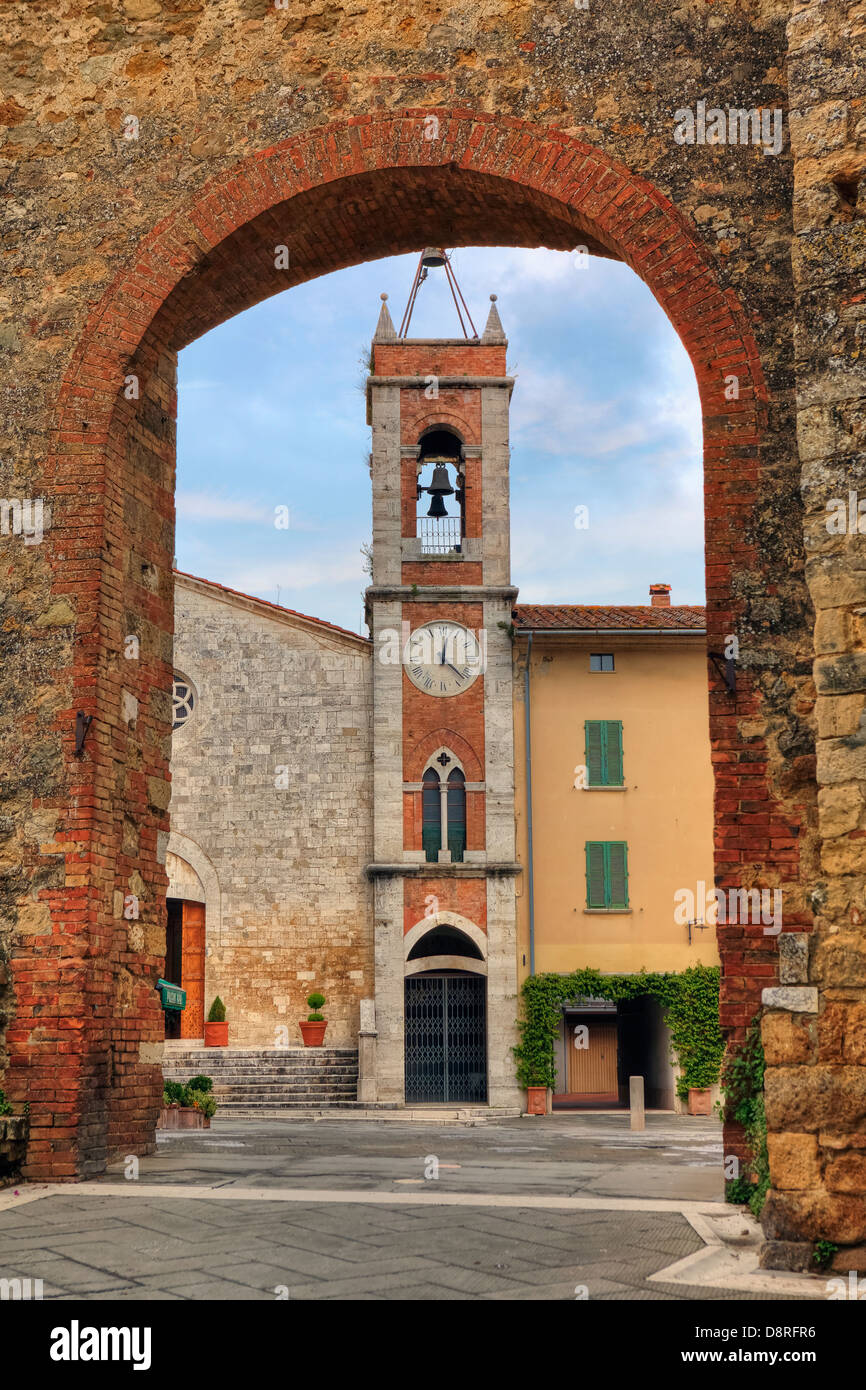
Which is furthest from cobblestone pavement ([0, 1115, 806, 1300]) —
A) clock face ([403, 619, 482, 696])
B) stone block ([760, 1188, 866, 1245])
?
clock face ([403, 619, 482, 696])

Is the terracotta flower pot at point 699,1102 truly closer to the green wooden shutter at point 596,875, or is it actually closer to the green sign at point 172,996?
the green wooden shutter at point 596,875

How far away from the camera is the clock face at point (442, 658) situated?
22.8m

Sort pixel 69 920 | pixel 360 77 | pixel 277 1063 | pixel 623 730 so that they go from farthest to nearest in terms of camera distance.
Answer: pixel 623 730
pixel 277 1063
pixel 360 77
pixel 69 920

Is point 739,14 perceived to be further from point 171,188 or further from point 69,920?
point 69,920

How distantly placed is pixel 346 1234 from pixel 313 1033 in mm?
16171

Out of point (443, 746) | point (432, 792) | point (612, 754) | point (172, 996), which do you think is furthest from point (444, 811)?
point (172, 996)

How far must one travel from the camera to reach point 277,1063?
21.1 metres

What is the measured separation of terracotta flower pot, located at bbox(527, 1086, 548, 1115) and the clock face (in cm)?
650

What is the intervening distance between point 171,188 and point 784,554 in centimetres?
440

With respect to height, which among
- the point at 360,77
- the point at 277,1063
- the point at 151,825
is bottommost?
the point at 277,1063

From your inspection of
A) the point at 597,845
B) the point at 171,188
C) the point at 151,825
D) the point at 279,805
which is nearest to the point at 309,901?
the point at 279,805

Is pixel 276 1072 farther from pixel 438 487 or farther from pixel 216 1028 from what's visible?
pixel 438 487

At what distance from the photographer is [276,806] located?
22.8 metres

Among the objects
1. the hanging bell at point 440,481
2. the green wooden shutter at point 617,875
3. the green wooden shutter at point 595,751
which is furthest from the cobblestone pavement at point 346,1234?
the hanging bell at point 440,481
